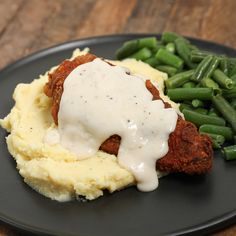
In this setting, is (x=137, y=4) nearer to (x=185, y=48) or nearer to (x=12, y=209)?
(x=185, y=48)

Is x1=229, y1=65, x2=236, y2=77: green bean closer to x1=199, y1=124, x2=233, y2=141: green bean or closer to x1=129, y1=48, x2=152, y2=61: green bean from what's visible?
x1=199, y1=124, x2=233, y2=141: green bean

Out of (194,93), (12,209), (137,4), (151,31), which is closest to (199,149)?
(194,93)

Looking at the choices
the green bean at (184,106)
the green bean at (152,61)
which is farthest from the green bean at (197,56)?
the green bean at (184,106)

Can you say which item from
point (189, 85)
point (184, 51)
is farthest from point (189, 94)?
point (184, 51)

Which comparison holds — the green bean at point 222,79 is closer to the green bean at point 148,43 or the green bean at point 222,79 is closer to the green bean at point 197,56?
the green bean at point 197,56

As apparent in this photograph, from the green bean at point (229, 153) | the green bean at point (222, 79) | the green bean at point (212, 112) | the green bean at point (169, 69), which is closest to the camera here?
the green bean at point (229, 153)

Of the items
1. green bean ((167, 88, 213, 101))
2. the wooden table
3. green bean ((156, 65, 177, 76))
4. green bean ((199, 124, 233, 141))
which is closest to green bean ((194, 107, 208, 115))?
green bean ((167, 88, 213, 101))
